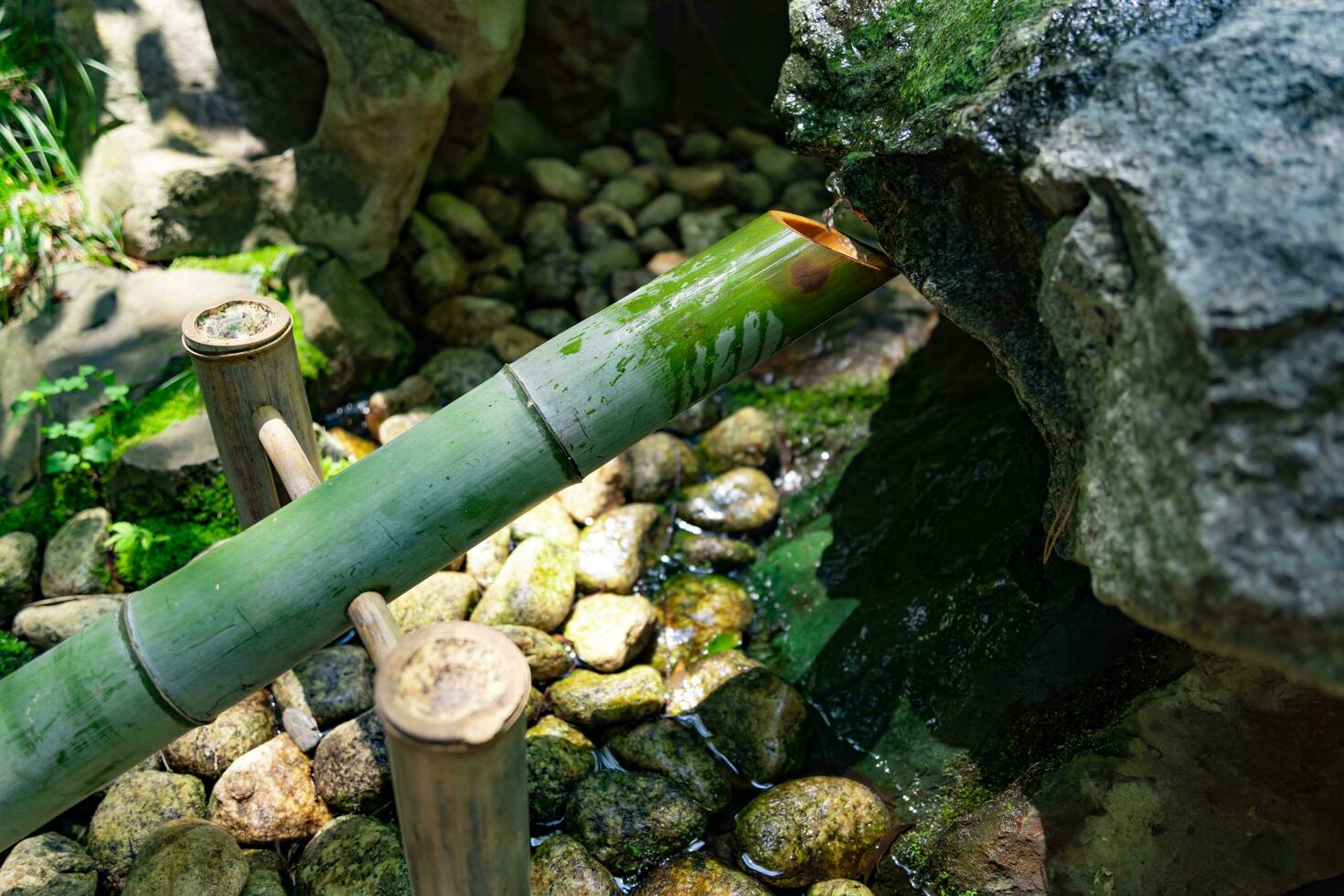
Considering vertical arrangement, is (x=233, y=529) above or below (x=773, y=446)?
above

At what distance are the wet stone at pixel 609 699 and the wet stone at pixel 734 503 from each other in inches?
31.0

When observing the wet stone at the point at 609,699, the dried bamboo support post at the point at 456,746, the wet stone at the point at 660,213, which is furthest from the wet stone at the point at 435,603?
the wet stone at the point at 660,213

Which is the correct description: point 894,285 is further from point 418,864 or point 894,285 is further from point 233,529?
point 418,864

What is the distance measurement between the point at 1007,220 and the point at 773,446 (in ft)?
5.96

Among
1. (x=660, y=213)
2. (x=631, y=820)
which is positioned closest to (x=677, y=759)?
(x=631, y=820)

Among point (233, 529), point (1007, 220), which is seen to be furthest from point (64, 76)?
point (1007, 220)

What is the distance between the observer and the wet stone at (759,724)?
275cm

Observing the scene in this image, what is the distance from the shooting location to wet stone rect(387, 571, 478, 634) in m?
3.01

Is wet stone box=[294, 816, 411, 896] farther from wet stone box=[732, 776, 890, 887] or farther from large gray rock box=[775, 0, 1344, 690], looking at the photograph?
large gray rock box=[775, 0, 1344, 690]

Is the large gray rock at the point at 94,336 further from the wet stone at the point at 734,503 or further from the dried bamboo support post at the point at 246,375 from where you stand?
the wet stone at the point at 734,503

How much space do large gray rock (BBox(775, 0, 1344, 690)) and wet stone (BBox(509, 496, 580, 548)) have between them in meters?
1.65

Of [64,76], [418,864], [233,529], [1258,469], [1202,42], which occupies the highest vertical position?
[64,76]

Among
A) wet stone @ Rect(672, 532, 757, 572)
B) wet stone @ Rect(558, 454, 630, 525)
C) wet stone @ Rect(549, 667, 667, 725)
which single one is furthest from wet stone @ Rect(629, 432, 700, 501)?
wet stone @ Rect(549, 667, 667, 725)

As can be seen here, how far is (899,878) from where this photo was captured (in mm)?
2443
